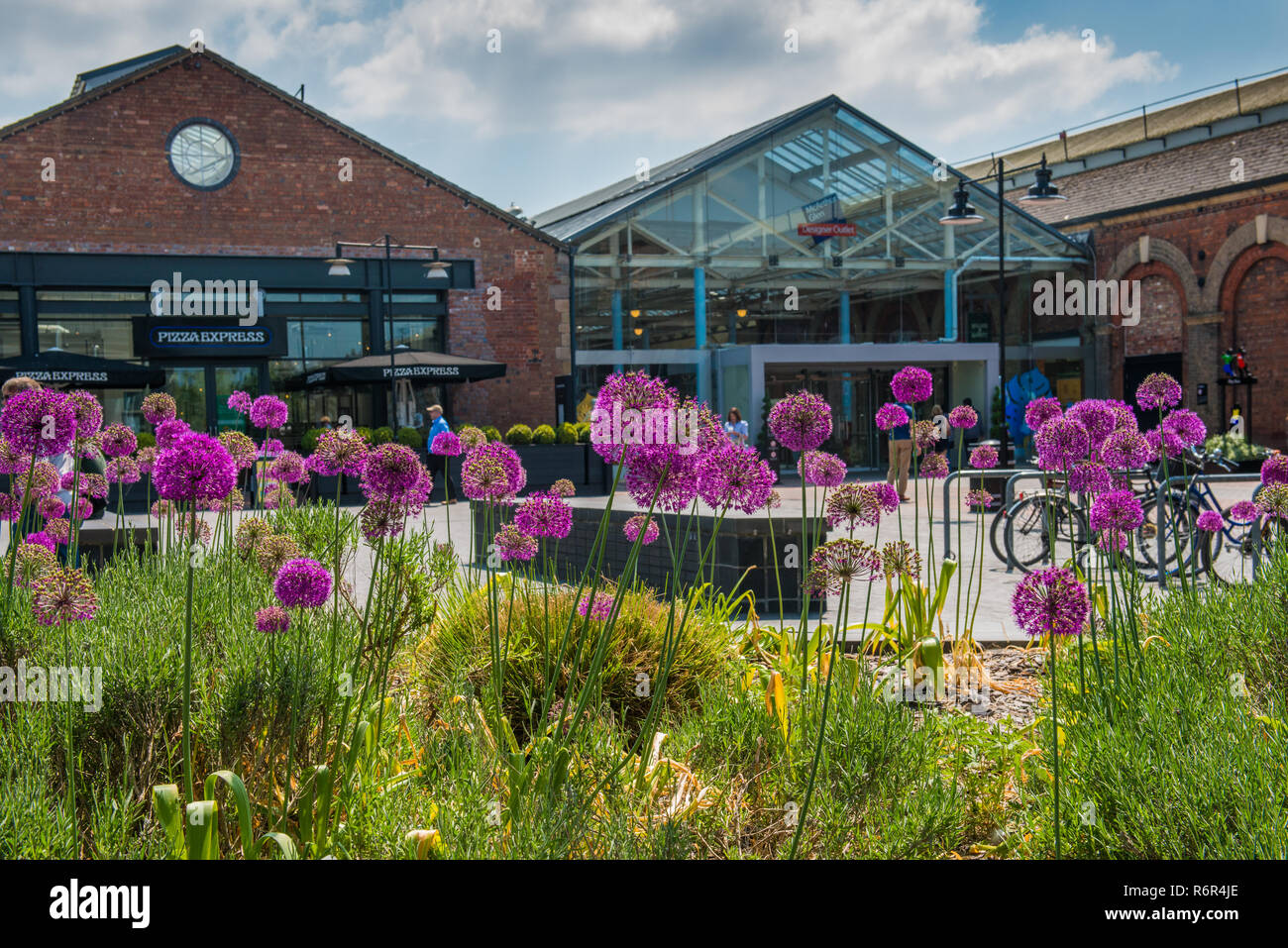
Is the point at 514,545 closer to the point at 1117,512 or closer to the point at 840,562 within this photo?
the point at 840,562

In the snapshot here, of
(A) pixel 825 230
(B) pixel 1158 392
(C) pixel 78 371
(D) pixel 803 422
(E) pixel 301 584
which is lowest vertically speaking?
(E) pixel 301 584

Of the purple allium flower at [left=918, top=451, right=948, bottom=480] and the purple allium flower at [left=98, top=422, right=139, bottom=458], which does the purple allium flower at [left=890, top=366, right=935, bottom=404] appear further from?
the purple allium flower at [left=98, top=422, right=139, bottom=458]

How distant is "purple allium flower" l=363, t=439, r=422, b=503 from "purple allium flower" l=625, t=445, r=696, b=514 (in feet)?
1.52

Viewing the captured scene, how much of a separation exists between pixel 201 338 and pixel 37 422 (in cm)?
2155

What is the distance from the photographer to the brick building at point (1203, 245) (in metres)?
26.5

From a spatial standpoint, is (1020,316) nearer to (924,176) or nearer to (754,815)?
(924,176)

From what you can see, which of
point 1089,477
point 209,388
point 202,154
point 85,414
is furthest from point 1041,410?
point 202,154

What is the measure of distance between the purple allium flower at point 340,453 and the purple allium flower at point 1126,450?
82.3 inches

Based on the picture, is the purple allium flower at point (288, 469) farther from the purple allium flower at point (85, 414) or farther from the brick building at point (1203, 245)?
the brick building at point (1203, 245)

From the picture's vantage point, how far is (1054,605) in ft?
7.13

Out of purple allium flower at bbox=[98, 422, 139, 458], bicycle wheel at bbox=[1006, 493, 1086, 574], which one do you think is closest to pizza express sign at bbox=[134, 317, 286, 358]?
bicycle wheel at bbox=[1006, 493, 1086, 574]

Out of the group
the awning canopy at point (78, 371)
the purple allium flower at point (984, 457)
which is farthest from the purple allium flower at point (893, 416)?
the awning canopy at point (78, 371)

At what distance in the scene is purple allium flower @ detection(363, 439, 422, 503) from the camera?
2291 mm
